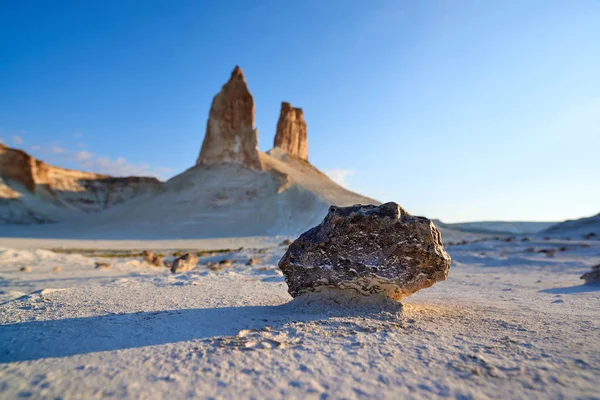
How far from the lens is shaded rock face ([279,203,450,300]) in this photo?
4555 mm

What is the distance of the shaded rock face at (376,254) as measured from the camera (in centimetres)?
455

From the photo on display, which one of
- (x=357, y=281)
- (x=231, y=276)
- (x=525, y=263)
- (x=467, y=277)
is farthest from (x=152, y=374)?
(x=525, y=263)

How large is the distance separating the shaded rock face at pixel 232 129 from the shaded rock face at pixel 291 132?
14.8m

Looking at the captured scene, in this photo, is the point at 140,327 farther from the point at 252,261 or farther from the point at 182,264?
the point at 252,261

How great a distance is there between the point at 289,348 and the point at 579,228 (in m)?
37.9

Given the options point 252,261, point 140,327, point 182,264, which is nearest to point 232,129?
point 252,261

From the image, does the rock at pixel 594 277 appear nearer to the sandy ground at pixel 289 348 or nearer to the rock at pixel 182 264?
the sandy ground at pixel 289 348

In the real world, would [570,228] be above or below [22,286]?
above

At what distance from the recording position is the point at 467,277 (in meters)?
10.4

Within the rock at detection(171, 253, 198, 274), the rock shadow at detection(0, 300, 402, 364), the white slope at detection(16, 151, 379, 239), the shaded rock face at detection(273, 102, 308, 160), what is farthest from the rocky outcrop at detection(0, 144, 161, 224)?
the rock shadow at detection(0, 300, 402, 364)

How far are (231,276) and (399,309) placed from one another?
216 inches

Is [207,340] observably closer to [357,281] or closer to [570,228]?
[357,281]

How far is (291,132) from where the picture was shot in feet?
237

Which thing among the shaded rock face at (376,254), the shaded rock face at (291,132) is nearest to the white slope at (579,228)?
the shaded rock face at (376,254)
